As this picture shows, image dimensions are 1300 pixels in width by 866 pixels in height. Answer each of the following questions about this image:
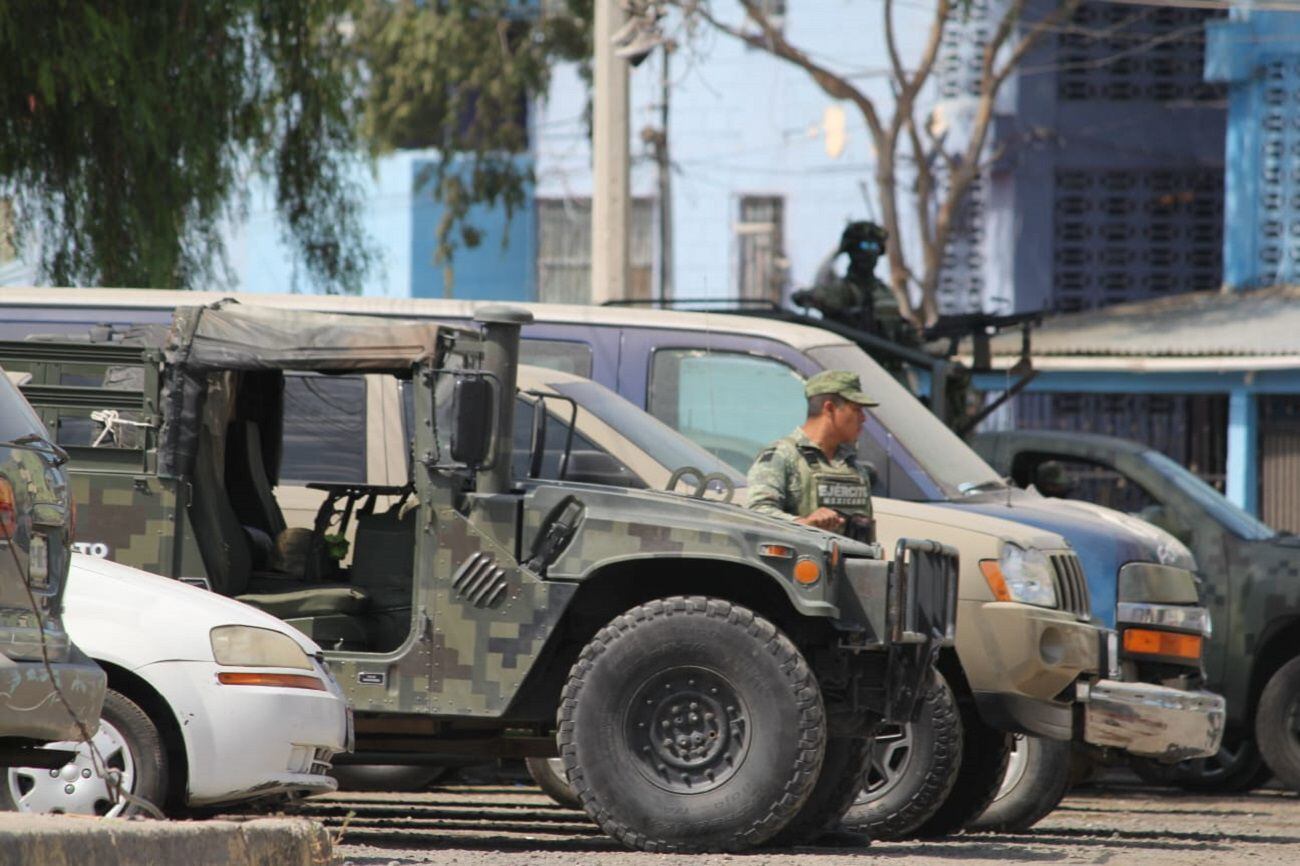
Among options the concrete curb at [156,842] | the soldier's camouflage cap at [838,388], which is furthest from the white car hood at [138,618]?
the soldier's camouflage cap at [838,388]

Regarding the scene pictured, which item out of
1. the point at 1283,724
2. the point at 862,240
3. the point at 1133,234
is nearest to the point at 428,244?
the point at 1133,234

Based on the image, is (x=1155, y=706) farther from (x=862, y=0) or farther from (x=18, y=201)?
(x=862, y=0)

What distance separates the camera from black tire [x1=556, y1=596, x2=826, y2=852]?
812 centimetres

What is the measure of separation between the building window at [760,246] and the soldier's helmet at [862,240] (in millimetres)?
13055

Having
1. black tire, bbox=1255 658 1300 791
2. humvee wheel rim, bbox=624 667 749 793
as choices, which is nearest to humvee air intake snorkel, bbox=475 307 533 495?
humvee wheel rim, bbox=624 667 749 793

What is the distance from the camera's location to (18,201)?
15.6 metres

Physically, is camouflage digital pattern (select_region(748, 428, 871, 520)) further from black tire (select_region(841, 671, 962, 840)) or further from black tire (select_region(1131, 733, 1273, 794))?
black tire (select_region(1131, 733, 1273, 794))

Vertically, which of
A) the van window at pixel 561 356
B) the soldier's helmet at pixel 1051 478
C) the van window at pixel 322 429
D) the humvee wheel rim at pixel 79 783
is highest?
the van window at pixel 561 356

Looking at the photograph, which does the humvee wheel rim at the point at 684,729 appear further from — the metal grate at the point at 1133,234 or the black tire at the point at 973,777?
the metal grate at the point at 1133,234

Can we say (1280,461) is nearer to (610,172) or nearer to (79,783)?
(610,172)

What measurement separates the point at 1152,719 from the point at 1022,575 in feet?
2.94

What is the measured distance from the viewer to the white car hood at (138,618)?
24.1ft

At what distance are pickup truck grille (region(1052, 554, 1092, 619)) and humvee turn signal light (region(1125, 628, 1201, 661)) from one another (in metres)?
1.00

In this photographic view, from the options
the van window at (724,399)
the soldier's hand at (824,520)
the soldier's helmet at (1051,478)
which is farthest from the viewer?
the soldier's helmet at (1051,478)
